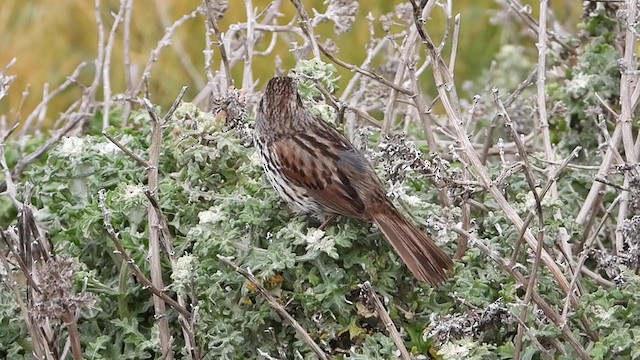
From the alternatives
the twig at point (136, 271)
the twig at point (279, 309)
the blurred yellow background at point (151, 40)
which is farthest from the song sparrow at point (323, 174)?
the blurred yellow background at point (151, 40)

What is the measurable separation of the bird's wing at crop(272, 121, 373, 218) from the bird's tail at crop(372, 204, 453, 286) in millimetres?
98

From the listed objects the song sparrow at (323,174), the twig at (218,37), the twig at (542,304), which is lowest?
the twig at (542,304)

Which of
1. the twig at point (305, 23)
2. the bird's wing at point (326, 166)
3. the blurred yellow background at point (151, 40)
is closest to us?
the bird's wing at point (326, 166)

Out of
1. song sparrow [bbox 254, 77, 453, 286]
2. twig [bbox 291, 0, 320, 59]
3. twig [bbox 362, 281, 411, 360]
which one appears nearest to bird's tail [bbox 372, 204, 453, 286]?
song sparrow [bbox 254, 77, 453, 286]

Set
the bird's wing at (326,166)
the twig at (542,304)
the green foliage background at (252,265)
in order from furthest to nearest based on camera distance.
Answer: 1. the bird's wing at (326,166)
2. the green foliage background at (252,265)
3. the twig at (542,304)

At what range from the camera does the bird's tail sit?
2.39 meters

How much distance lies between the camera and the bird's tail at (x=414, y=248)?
2395 mm

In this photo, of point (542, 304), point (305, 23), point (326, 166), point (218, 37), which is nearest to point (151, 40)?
point (218, 37)

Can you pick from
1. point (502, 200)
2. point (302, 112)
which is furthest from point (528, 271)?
point (302, 112)

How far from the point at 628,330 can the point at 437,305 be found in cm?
42

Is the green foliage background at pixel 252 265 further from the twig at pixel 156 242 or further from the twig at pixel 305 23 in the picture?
the twig at pixel 305 23

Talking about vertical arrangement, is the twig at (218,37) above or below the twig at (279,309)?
above

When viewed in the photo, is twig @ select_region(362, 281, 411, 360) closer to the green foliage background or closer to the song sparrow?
the green foliage background

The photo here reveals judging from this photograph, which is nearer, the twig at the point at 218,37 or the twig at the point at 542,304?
the twig at the point at 542,304
